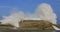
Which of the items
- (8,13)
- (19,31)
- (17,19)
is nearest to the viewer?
(19,31)

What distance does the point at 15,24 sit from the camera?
1323mm

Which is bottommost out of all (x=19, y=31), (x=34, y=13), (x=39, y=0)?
(x=19, y=31)

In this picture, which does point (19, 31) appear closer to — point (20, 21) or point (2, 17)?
point (20, 21)

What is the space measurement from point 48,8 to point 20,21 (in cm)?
38

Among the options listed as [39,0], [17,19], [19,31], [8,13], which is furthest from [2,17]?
[39,0]

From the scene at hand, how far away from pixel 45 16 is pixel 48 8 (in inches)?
4.4

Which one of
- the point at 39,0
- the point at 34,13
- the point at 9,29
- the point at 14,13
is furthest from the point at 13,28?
the point at 39,0

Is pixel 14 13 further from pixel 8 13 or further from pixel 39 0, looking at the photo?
pixel 39 0

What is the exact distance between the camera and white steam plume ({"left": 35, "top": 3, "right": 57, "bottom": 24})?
1393 mm

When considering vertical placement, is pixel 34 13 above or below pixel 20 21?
above

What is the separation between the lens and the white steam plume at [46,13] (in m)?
1.39

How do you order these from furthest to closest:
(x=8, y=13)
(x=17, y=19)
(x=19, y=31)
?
(x=8, y=13) < (x=17, y=19) < (x=19, y=31)

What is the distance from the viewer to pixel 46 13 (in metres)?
1.41

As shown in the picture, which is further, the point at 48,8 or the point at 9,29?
the point at 48,8
